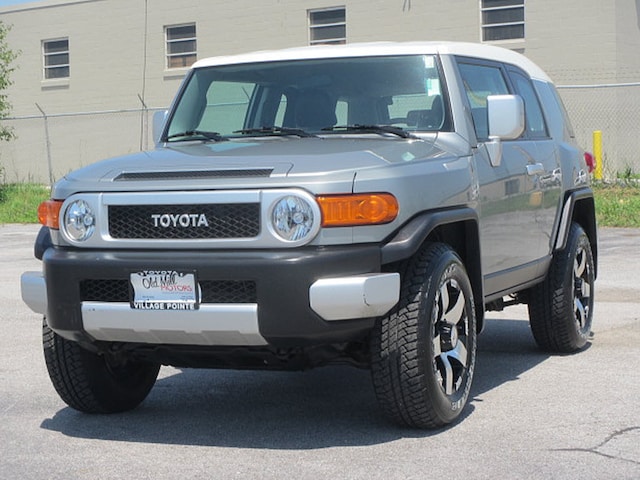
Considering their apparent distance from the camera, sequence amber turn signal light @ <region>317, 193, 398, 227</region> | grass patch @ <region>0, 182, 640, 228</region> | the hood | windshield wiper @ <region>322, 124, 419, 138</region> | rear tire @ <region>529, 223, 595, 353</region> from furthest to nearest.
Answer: grass patch @ <region>0, 182, 640, 228</region>
rear tire @ <region>529, 223, 595, 353</region>
windshield wiper @ <region>322, 124, 419, 138</region>
the hood
amber turn signal light @ <region>317, 193, 398, 227</region>

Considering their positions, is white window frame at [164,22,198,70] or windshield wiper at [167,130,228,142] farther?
white window frame at [164,22,198,70]

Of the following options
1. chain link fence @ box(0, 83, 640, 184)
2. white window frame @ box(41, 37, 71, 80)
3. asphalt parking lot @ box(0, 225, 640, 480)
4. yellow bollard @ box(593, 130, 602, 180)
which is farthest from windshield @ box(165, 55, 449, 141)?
white window frame @ box(41, 37, 71, 80)

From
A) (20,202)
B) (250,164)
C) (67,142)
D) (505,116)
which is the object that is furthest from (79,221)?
(67,142)

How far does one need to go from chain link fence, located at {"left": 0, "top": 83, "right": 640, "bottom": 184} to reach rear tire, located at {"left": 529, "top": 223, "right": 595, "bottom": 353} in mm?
18267

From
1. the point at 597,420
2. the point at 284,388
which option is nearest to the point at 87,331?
the point at 284,388

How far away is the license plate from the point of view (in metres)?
5.31

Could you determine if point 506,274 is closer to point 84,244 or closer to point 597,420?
point 597,420

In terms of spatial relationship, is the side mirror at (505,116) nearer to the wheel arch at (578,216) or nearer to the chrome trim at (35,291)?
the wheel arch at (578,216)

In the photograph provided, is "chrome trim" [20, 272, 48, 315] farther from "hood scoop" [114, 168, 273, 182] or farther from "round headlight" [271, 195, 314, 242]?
"round headlight" [271, 195, 314, 242]

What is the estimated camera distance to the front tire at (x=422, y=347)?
5453mm

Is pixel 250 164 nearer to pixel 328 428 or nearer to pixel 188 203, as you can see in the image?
pixel 188 203

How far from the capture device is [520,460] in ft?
16.9

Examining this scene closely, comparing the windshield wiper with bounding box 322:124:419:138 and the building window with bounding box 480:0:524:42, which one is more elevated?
the building window with bounding box 480:0:524:42

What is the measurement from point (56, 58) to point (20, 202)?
40.6ft
